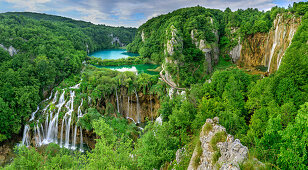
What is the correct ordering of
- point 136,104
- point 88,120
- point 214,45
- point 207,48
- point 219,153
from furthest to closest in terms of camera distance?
point 214,45 < point 207,48 < point 136,104 < point 88,120 < point 219,153

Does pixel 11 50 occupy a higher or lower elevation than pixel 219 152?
higher

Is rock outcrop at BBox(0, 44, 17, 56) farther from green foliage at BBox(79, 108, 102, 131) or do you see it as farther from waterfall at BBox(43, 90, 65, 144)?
green foliage at BBox(79, 108, 102, 131)

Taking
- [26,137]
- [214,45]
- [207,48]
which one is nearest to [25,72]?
[26,137]

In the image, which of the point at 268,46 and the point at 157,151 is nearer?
the point at 157,151

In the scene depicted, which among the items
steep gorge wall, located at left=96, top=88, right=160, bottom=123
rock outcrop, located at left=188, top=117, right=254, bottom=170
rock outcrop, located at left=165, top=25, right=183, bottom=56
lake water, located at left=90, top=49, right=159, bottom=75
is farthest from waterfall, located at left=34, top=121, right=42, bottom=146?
rock outcrop, located at left=165, top=25, right=183, bottom=56

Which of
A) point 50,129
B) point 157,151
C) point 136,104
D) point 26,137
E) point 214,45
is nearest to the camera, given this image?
point 157,151

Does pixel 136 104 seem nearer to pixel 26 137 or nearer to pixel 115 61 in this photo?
pixel 26 137

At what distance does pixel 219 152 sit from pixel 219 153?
0.05 metres

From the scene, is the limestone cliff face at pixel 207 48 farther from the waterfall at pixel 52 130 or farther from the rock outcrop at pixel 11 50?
the rock outcrop at pixel 11 50

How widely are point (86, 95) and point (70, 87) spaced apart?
18.9 ft

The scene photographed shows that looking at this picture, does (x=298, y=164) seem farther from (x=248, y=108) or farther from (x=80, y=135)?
(x=80, y=135)

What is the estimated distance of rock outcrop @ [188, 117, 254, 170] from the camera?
6663 millimetres

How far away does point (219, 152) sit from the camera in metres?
7.59

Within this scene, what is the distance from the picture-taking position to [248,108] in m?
14.2
